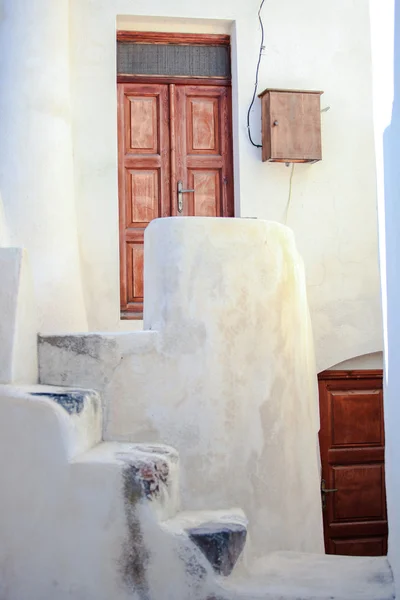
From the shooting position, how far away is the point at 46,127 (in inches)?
231

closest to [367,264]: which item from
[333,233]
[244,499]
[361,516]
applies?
[333,233]

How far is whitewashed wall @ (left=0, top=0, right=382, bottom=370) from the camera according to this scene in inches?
258

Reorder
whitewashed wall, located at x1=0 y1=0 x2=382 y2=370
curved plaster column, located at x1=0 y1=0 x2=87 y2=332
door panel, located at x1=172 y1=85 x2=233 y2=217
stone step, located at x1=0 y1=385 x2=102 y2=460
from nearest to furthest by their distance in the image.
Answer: stone step, located at x1=0 y1=385 x2=102 y2=460 → curved plaster column, located at x1=0 y1=0 x2=87 y2=332 → whitewashed wall, located at x1=0 y1=0 x2=382 y2=370 → door panel, located at x1=172 y1=85 x2=233 y2=217

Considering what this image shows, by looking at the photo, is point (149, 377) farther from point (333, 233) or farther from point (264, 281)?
point (333, 233)

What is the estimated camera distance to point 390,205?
3.26 m

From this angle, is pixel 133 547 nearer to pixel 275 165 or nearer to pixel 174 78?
pixel 275 165

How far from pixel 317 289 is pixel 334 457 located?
160 cm

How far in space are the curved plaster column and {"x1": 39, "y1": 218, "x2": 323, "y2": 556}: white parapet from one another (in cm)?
148

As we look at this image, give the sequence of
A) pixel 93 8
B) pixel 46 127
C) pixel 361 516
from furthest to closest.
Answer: pixel 361 516, pixel 93 8, pixel 46 127

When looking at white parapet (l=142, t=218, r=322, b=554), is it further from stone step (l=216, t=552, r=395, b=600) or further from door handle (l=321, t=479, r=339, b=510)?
door handle (l=321, t=479, r=339, b=510)

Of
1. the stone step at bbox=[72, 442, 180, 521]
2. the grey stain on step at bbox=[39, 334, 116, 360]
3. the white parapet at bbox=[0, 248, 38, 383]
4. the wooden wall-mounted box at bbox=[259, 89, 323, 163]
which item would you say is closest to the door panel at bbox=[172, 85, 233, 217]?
the wooden wall-mounted box at bbox=[259, 89, 323, 163]

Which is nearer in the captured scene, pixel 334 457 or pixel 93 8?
pixel 93 8

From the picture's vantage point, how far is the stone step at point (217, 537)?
3.39 m

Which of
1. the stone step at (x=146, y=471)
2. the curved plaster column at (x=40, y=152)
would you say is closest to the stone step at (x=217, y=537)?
the stone step at (x=146, y=471)
